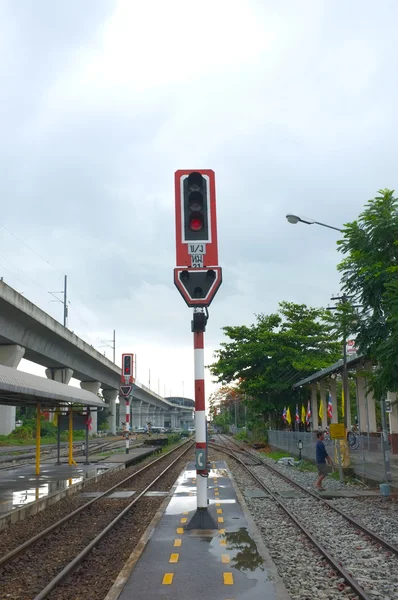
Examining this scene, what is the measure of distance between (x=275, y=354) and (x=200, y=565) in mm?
35703

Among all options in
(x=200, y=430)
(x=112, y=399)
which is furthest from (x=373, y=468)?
(x=112, y=399)

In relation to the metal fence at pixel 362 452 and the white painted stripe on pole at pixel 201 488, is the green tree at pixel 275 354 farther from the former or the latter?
the white painted stripe on pole at pixel 201 488

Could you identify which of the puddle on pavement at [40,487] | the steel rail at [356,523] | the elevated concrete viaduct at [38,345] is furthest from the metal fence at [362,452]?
the elevated concrete viaduct at [38,345]

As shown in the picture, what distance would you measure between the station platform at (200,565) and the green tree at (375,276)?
6050mm

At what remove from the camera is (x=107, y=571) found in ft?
27.5

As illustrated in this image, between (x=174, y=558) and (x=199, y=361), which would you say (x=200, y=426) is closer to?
(x=199, y=361)

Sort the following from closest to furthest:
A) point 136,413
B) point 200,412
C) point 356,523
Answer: point 200,412 → point 356,523 → point 136,413

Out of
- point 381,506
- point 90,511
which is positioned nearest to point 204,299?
point 90,511

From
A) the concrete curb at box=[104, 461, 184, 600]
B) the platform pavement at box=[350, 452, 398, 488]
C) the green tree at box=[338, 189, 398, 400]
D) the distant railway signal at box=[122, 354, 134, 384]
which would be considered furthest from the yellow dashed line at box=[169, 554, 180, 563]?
the distant railway signal at box=[122, 354, 134, 384]

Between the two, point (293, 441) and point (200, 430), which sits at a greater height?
point (200, 430)

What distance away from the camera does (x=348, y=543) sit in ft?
33.4

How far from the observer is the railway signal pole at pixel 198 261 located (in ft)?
34.0

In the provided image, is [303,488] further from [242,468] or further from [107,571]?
[107,571]

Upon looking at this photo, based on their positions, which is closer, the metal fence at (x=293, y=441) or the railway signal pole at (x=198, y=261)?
the railway signal pole at (x=198, y=261)
